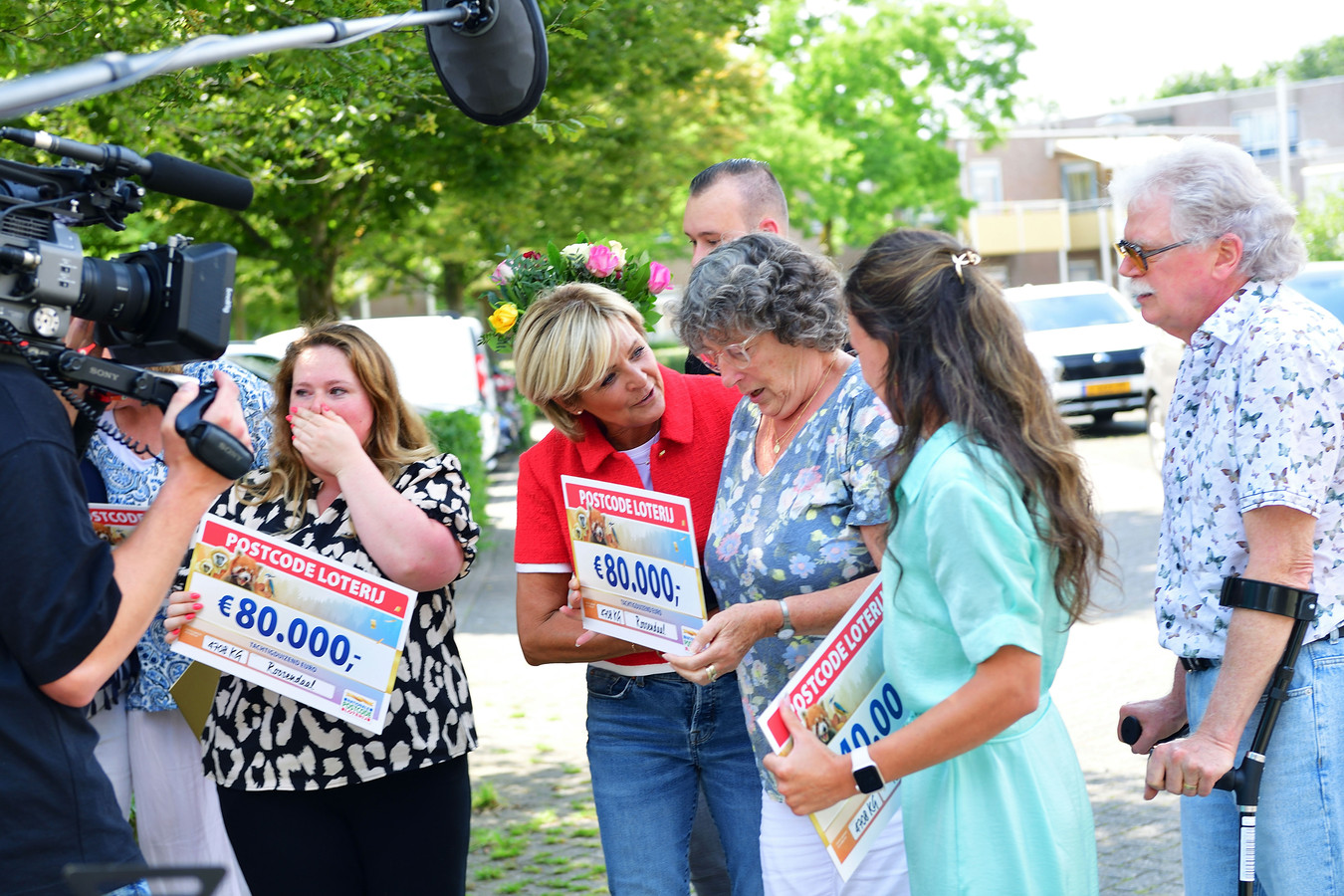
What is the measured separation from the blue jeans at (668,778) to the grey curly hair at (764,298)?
3.02 feet

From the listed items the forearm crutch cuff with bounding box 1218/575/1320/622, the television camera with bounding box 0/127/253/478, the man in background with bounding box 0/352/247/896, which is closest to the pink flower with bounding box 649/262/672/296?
the television camera with bounding box 0/127/253/478

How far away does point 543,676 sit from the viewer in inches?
329

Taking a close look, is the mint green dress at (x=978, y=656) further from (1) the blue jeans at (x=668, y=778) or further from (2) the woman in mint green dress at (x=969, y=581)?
(1) the blue jeans at (x=668, y=778)

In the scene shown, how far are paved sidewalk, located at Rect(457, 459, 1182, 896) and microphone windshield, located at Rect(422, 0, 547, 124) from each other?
1.61 meters

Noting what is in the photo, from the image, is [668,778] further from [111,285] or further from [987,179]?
[987,179]

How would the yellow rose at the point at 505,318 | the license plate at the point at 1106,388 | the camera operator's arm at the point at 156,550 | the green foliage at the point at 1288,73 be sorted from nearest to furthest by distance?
the camera operator's arm at the point at 156,550
the yellow rose at the point at 505,318
the license plate at the point at 1106,388
the green foliage at the point at 1288,73

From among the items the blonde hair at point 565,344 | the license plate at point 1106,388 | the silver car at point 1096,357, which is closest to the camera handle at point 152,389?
the blonde hair at point 565,344

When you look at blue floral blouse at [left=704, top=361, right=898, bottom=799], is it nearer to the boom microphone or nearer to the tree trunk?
the boom microphone

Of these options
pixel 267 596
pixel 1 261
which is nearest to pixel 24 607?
pixel 1 261

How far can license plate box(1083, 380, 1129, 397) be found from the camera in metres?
16.8

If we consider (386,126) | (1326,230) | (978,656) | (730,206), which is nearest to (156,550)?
(978,656)

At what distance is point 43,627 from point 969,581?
4.71 feet

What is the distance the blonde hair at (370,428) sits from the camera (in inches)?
129

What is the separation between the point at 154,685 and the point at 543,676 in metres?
4.94
